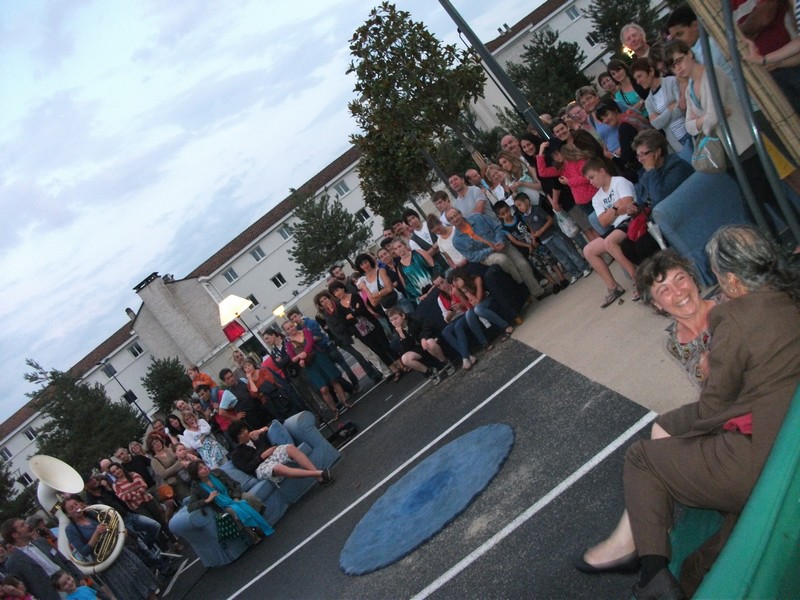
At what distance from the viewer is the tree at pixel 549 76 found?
32.4 meters

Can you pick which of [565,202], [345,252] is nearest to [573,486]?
[565,202]

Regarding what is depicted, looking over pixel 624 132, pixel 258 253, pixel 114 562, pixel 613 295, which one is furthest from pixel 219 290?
pixel 613 295

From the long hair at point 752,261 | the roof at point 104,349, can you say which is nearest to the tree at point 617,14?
the long hair at point 752,261

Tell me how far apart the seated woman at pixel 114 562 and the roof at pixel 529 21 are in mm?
55115

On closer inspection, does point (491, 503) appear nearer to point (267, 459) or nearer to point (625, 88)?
point (267, 459)

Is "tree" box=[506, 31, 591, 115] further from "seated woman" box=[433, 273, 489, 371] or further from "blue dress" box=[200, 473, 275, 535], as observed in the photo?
"blue dress" box=[200, 473, 275, 535]

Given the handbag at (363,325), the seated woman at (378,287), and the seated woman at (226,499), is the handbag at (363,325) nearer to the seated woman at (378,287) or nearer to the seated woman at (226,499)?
the seated woman at (378,287)

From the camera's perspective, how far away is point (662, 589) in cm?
266

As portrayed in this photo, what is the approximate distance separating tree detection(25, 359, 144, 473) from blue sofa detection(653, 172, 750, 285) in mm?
33882

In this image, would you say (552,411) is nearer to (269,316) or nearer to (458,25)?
(458,25)

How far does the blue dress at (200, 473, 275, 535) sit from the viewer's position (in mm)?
7996

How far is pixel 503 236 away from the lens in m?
9.07

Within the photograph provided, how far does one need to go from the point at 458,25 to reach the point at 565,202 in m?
3.58

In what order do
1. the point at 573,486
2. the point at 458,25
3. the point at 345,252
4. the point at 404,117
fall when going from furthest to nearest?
the point at 345,252 → the point at 404,117 → the point at 458,25 → the point at 573,486
